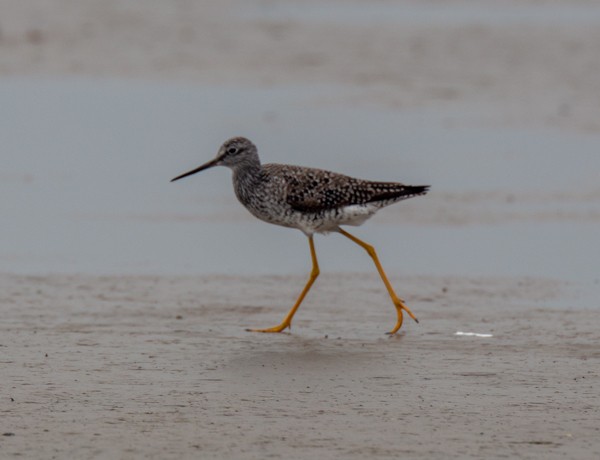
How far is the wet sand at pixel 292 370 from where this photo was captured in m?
6.95

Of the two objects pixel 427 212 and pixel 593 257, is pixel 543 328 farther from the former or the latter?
pixel 427 212

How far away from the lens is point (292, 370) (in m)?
8.50

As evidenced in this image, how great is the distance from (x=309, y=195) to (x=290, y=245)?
2.49 metres

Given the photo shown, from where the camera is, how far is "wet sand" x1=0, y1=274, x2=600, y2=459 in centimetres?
695

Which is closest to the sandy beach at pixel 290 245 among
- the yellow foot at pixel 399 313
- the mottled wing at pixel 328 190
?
the yellow foot at pixel 399 313

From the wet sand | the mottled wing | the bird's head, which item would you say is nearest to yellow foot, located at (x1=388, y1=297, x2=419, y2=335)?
the wet sand

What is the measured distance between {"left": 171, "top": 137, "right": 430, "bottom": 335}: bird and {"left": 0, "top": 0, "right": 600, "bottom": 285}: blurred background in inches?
47.2

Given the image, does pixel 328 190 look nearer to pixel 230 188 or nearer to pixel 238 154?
pixel 238 154

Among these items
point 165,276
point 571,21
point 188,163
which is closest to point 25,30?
point 188,163

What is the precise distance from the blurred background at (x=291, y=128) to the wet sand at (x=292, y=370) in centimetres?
86

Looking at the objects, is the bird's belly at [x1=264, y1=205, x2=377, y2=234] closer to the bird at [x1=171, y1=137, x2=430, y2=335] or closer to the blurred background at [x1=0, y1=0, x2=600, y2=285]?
the bird at [x1=171, y1=137, x2=430, y2=335]

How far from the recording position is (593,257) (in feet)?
39.3

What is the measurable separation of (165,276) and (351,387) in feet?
11.3

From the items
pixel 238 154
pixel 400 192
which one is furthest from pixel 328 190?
pixel 238 154
